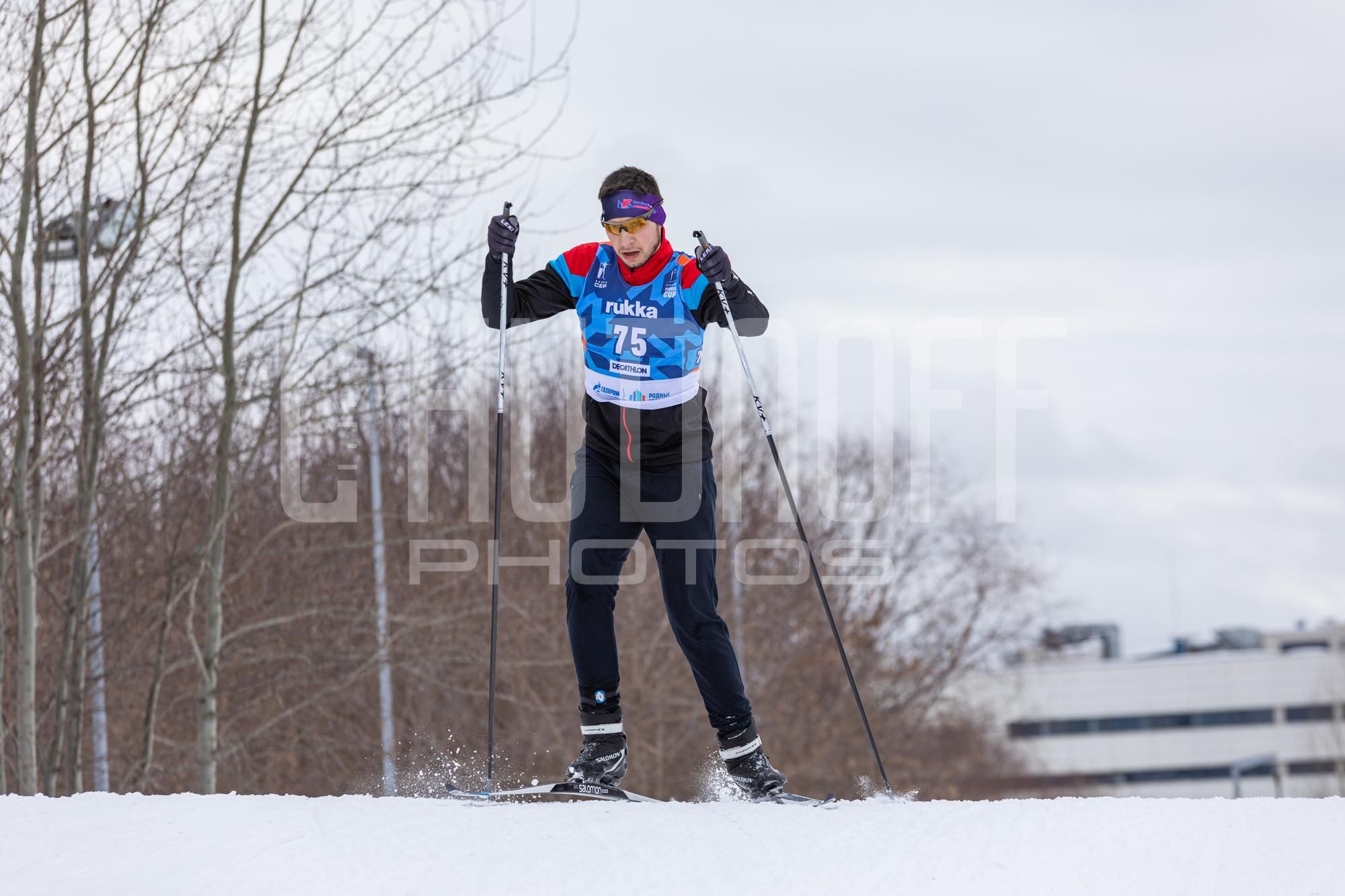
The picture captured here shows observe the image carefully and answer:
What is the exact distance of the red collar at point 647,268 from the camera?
441 cm

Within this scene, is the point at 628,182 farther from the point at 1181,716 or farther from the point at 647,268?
the point at 1181,716

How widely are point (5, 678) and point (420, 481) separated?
7335mm

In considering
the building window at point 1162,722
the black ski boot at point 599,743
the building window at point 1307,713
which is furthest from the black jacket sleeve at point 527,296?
the building window at point 1162,722

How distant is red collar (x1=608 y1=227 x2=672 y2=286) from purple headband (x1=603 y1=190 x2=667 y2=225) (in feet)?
0.37

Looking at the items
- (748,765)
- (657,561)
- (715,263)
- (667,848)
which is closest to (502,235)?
(715,263)

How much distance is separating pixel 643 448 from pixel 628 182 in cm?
83

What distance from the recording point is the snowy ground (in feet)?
10.7

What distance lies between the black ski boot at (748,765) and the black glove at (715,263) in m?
1.44

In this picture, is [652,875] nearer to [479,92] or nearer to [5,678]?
[479,92]

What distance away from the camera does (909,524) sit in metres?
29.3

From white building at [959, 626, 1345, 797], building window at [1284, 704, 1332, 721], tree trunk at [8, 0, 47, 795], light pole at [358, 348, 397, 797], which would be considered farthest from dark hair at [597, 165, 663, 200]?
building window at [1284, 704, 1332, 721]

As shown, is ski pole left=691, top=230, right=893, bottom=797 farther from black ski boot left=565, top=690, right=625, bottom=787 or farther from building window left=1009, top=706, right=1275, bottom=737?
building window left=1009, top=706, right=1275, bottom=737

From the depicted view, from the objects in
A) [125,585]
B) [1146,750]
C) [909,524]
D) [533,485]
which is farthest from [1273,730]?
[125,585]

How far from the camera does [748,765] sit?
455 cm
